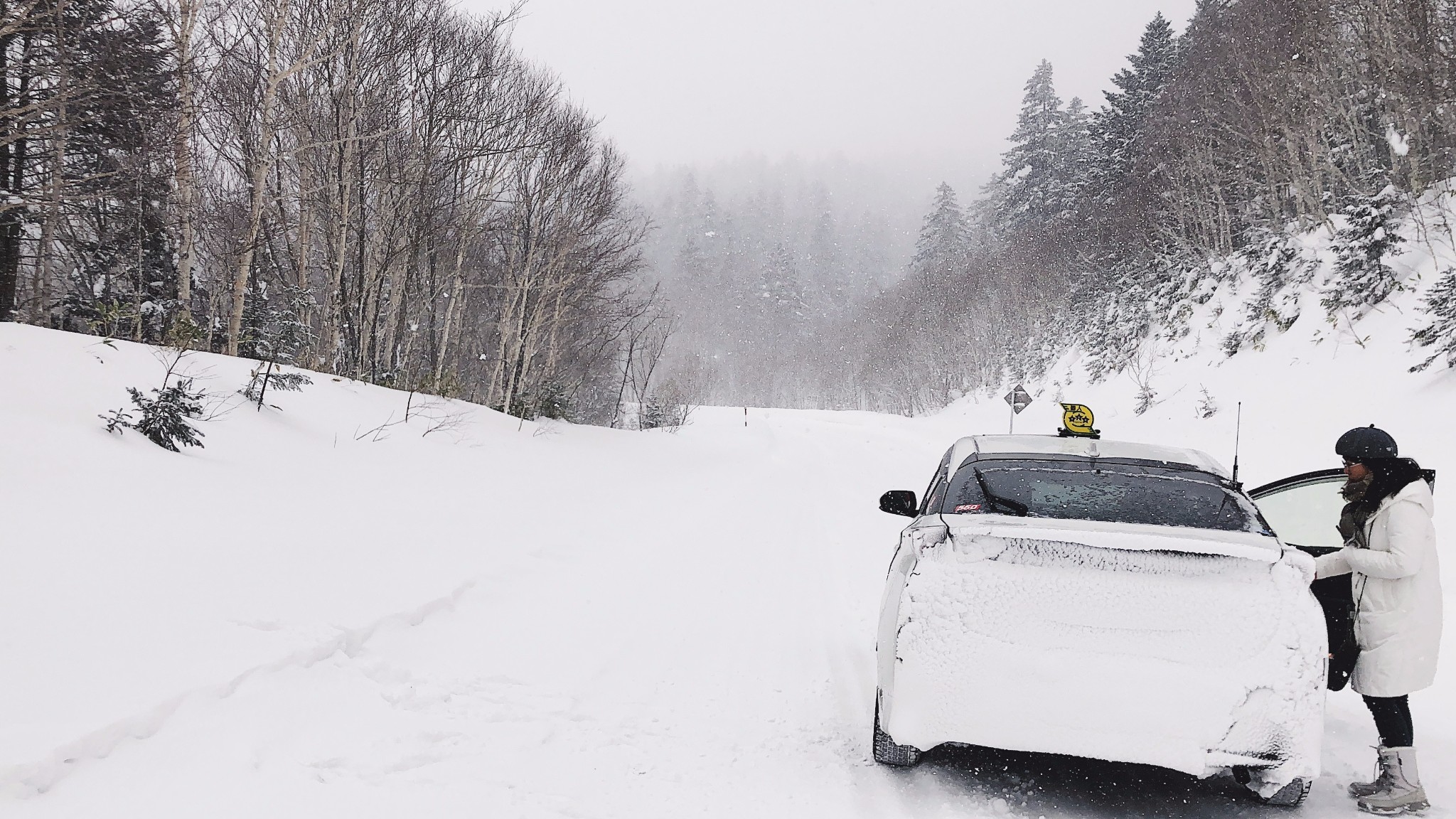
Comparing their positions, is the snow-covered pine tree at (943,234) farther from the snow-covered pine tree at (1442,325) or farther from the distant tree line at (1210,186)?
the snow-covered pine tree at (1442,325)

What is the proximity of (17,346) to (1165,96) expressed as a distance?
39.7 meters

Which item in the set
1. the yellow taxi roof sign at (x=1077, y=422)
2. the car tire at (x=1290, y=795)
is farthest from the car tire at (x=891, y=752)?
the yellow taxi roof sign at (x=1077, y=422)

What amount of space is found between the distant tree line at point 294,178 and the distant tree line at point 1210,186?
18317 millimetres

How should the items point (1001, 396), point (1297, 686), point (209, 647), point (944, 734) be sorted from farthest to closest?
point (1001, 396), point (209, 647), point (944, 734), point (1297, 686)

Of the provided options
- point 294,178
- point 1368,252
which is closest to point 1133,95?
point 1368,252

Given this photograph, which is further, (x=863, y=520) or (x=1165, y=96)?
(x=1165, y=96)

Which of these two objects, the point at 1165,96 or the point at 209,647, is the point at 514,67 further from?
the point at 1165,96

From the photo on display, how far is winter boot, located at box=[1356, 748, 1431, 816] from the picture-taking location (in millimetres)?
3297

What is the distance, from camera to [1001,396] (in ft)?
141

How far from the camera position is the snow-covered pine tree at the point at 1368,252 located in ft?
58.6

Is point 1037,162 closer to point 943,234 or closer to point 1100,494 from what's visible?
point 943,234

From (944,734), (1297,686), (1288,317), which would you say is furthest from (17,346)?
(1288,317)

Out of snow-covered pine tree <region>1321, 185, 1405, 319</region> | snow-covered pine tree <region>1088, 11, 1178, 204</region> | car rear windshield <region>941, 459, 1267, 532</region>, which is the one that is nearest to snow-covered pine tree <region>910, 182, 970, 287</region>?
snow-covered pine tree <region>1088, 11, 1178, 204</region>

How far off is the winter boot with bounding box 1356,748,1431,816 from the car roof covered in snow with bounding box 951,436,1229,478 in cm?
138
